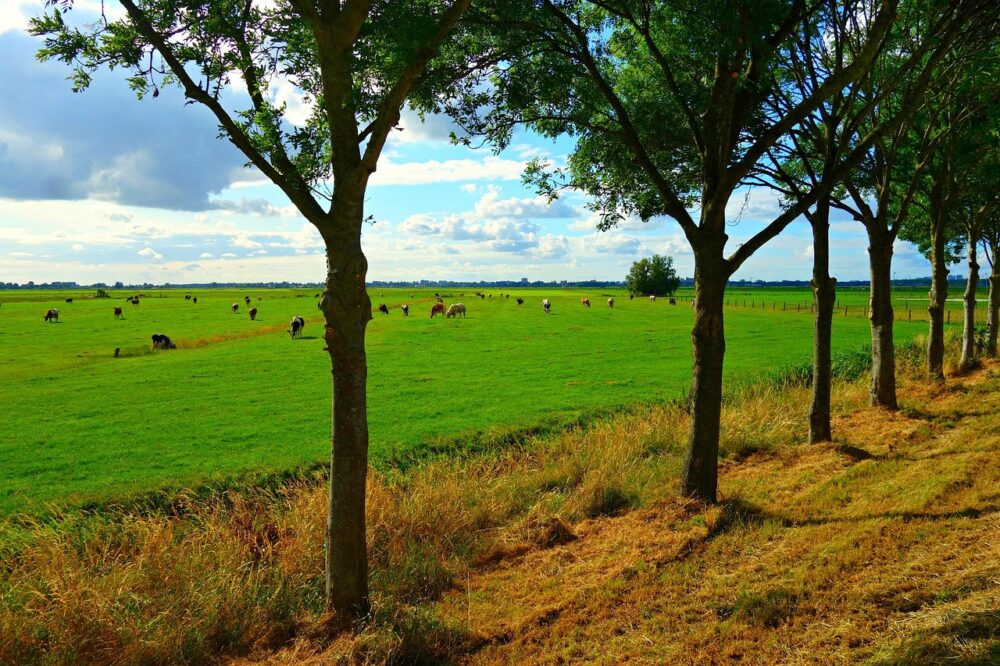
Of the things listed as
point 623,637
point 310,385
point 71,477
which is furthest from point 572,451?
point 310,385

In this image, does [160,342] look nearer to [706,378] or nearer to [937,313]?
[706,378]

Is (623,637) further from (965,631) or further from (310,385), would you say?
(310,385)

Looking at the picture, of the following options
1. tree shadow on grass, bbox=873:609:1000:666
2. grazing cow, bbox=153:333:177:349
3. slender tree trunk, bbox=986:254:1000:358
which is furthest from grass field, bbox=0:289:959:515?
tree shadow on grass, bbox=873:609:1000:666

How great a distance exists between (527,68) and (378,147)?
5.54 meters

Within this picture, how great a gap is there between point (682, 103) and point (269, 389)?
25.6 meters

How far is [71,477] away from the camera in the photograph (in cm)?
1605

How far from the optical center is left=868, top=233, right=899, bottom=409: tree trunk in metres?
15.4

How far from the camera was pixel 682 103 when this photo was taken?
1000 centimetres

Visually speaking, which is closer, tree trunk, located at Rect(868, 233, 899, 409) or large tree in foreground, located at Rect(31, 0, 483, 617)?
large tree in foreground, located at Rect(31, 0, 483, 617)

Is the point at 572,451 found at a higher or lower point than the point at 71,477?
higher

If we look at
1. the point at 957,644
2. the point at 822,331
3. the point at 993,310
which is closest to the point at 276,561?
the point at 957,644

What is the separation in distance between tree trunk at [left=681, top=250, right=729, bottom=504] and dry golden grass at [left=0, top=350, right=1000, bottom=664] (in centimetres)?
55

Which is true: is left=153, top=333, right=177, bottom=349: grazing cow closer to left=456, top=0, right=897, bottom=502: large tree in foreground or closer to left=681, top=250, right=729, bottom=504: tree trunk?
left=456, top=0, right=897, bottom=502: large tree in foreground

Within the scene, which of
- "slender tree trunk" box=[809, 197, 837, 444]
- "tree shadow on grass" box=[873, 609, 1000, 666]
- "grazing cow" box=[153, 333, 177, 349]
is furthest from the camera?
"grazing cow" box=[153, 333, 177, 349]
